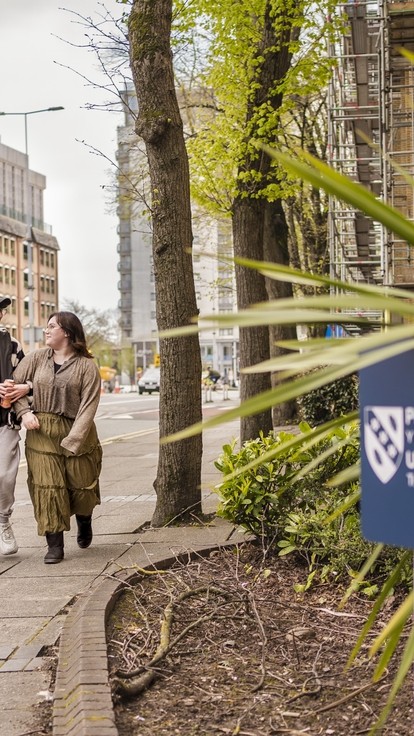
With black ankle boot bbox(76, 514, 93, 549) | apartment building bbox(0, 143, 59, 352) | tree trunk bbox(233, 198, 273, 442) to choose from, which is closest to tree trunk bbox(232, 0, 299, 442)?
tree trunk bbox(233, 198, 273, 442)

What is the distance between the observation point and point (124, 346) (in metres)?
131

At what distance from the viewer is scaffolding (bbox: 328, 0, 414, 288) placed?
12259 mm

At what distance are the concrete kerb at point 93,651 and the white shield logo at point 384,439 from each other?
147cm

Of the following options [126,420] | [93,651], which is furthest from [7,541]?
[126,420]

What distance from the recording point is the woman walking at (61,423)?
7461 millimetres

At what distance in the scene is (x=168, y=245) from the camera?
8.41m

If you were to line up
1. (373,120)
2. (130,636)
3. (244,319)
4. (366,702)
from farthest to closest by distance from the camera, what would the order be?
(373,120), (130,636), (366,702), (244,319)

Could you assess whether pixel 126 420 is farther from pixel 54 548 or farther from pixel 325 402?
pixel 54 548

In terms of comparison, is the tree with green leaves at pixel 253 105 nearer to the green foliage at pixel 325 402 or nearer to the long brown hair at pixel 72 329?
the green foliage at pixel 325 402

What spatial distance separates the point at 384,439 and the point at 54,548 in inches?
200

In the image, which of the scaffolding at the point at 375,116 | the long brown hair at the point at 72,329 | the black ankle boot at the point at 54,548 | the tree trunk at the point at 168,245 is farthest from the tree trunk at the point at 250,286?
the black ankle boot at the point at 54,548

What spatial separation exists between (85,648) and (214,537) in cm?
278

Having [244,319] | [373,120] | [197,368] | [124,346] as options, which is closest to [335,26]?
[373,120]

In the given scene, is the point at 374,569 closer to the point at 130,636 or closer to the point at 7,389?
the point at 130,636
